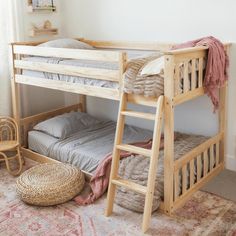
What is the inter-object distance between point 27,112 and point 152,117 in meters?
2.02

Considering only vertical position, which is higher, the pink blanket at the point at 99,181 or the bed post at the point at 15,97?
the bed post at the point at 15,97

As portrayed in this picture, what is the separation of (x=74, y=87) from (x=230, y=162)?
156cm

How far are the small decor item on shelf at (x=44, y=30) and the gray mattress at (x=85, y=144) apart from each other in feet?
3.59

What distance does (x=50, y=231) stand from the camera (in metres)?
2.41

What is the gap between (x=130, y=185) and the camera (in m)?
2.45

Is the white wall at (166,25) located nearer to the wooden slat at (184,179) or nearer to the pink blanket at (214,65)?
the pink blanket at (214,65)

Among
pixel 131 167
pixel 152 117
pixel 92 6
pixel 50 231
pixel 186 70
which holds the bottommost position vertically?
pixel 50 231

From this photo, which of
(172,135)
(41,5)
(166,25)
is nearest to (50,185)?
(172,135)

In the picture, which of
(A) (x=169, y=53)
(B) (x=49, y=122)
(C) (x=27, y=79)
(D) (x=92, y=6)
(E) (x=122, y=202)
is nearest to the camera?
(A) (x=169, y=53)

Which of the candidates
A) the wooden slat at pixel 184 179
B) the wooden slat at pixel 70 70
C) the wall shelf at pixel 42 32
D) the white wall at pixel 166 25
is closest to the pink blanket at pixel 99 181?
the wooden slat at pixel 184 179

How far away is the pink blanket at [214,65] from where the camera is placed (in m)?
2.67

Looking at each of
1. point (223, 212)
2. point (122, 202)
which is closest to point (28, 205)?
point (122, 202)

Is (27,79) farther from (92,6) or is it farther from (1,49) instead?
(92,6)

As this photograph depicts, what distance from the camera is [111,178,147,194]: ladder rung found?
7.82ft
